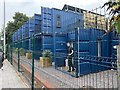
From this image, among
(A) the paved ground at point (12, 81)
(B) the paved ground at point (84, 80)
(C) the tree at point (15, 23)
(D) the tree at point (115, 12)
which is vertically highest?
(C) the tree at point (15, 23)

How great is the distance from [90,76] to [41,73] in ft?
11.9

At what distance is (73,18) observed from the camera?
738 inches

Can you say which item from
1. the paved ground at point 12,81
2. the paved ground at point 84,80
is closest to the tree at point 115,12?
the paved ground at point 84,80

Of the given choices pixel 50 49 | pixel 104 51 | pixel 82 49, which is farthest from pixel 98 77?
pixel 50 49

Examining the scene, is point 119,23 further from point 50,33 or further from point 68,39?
point 50,33

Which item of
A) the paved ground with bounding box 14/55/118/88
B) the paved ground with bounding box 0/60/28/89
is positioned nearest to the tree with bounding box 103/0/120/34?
the paved ground with bounding box 14/55/118/88

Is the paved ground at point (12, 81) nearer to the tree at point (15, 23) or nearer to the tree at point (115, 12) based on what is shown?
the tree at point (115, 12)

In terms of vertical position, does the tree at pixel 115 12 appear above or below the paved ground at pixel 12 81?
above

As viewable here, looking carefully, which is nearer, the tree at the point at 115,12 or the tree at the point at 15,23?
the tree at the point at 115,12

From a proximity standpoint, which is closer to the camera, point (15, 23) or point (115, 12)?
point (115, 12)

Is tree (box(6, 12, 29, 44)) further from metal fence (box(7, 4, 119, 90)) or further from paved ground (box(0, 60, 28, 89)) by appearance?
metal fence (box(7, 4, 119, 90))

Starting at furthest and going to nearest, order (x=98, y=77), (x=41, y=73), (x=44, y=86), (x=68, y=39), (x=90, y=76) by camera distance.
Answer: (x=68, y=39), (x=41, y=73), (x=44, y=86), (x=90, y=76), (x=98, y=77)

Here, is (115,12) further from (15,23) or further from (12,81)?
(15,23)

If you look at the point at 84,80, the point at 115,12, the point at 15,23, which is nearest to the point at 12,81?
the point at 84,80
